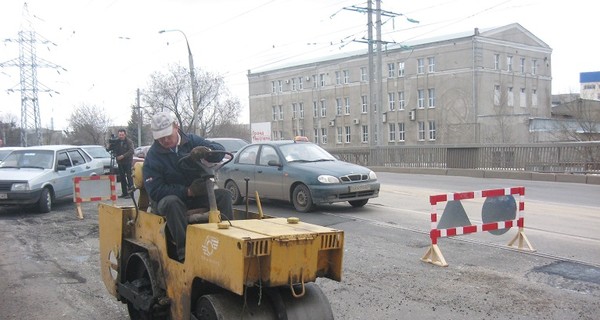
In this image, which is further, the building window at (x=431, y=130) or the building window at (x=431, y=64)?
the building window at (x=431, y=130)

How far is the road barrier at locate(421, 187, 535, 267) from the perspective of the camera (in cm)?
711

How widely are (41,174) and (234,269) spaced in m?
11.0

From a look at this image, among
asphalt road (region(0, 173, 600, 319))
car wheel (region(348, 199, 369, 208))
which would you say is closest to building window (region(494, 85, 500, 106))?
asphalt road (region(0, 173, 600, 319))

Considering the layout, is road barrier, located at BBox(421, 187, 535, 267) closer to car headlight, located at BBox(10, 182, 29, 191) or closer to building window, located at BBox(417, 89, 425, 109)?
car headlight, located at BBox(10, 182, 29, 191)

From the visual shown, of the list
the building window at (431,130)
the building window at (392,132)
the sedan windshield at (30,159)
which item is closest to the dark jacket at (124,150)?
→ the sedan windshield at (30,159)

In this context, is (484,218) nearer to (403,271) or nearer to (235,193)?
(403,271)

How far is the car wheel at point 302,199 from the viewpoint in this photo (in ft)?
36.3

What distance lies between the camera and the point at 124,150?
14141 mm

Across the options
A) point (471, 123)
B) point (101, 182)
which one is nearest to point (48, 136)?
point (471, 123)

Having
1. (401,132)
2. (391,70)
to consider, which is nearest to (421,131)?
(401,132)

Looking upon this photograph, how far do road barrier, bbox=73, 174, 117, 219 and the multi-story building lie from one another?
36.6 metres

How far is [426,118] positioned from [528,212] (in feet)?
156

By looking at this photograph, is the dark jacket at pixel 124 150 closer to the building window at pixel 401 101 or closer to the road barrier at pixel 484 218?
the road barrier at pixel 484 218

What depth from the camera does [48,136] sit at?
7612cm
